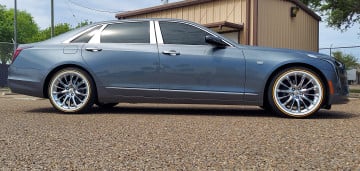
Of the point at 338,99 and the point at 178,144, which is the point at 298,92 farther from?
the point at 178,144

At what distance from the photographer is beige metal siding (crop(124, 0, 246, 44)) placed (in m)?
13.5

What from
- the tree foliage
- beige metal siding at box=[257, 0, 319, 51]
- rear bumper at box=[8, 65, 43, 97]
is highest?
the tree foliage

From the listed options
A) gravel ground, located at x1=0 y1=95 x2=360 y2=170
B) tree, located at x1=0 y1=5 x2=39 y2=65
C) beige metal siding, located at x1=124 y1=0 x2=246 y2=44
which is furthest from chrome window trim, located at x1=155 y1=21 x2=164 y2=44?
tree, located at x1=0 y1=5 x2=39 y2=65

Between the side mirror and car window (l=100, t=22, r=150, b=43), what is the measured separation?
89 centimetres

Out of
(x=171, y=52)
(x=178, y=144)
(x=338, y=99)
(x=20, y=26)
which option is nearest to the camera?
(x=178, y=144)

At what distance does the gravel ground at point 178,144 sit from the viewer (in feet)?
8.29

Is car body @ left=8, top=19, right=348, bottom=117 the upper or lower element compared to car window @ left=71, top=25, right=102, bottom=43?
lower

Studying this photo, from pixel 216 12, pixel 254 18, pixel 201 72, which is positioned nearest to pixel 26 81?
pixel 201 72

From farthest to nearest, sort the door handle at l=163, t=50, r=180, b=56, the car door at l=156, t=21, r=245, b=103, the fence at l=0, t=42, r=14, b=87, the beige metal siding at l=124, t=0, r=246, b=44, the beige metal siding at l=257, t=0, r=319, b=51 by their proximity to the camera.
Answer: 1. the fence at l=0, t=42, r=14, b=87
2. the beige metal siding at l=257, t=0, r=319, b=51
3. the beige metal siding at l=124, t=0, r=246, b=44
4. the door handle at l=163, t=50, r=180, b=56
5. the car door at l=156, t=21, r=245, b=103

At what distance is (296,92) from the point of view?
5.28 m

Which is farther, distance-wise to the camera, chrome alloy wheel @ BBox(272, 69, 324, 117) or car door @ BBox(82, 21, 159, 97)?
car door @ BBox(82, 21, 159, 97)

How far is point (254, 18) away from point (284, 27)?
6.75ft

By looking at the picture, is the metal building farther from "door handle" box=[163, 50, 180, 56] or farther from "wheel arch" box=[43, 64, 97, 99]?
"wheel arch" box=[43, 64, 97, 99]

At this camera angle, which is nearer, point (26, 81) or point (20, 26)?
point (26, 81)
